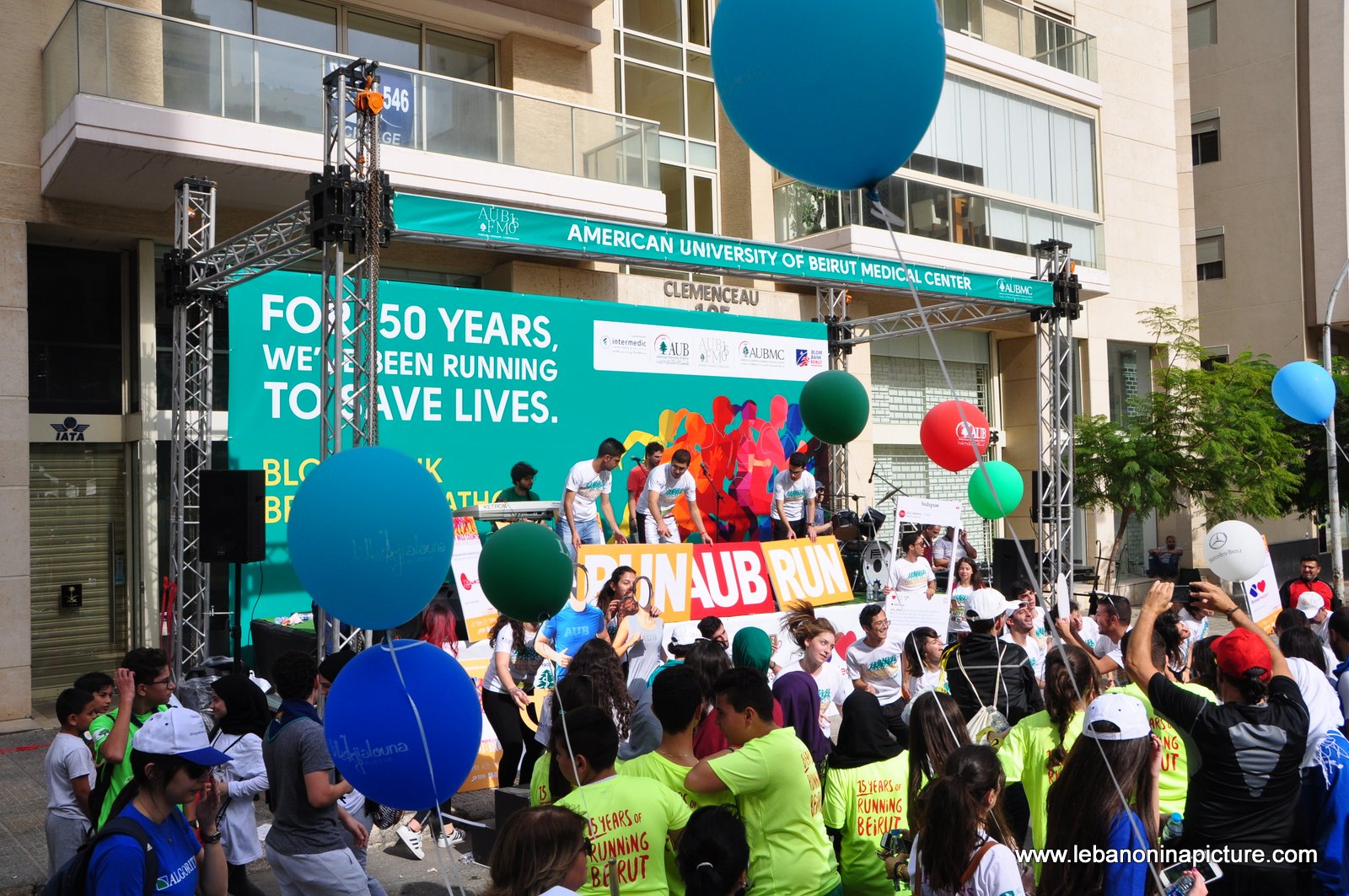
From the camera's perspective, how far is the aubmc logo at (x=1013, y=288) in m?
16.3

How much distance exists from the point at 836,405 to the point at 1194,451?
1557 cm

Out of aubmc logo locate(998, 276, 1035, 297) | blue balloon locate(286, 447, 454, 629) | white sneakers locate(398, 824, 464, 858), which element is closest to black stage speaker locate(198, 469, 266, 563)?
white sneakers locate(398, 824, 464, 858)

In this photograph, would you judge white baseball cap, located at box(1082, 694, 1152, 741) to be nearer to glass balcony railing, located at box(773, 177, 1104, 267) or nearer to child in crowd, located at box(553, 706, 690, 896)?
child in crowd, located at box(553, 706, 690, 896)

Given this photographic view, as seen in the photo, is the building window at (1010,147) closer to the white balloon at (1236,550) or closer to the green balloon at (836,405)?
the green balloon at (836,405)

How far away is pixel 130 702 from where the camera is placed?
5.14 m

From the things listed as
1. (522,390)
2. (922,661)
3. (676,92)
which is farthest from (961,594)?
(676,92)

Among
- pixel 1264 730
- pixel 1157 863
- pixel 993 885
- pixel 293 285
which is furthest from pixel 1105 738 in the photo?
pixel 293 285

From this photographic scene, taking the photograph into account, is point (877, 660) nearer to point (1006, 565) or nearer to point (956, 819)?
point (956, 819)

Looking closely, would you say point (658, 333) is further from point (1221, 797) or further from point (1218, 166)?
point (1218, 166)

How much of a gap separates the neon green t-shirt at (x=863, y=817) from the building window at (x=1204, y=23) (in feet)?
121

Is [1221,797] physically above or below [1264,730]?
below

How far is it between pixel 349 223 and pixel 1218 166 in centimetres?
3312

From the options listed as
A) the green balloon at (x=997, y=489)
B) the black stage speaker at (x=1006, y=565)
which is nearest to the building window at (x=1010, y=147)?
the black stage speaker at (x=1006, y=565)

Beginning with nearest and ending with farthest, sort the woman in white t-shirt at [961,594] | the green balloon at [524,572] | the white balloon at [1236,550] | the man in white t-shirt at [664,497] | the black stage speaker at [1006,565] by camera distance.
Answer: the green balloon at [524,572]
the white balloon at [1236,550]
the woman in white t-shirt at [961,594]
the man in white t-shirt at [664,497]
the black stage speaker at [1006,565]
